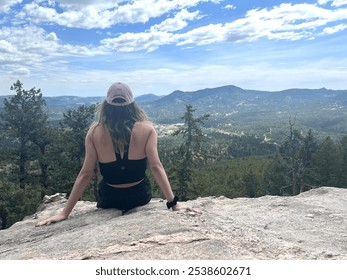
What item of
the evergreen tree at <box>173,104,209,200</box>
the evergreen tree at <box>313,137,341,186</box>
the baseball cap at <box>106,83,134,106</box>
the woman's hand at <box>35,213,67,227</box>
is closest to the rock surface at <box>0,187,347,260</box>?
the woman's hand at <box>35,213,67,227</box>

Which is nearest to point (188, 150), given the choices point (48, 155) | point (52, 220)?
point (48, 155)

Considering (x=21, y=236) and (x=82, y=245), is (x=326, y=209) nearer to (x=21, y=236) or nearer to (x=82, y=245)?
(x=82, y=245)

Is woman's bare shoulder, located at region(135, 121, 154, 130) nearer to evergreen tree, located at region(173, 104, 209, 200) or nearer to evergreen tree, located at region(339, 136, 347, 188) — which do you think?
evergreen tree, located at region(173, 104, 209, 200)

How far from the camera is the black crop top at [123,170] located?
5102mm

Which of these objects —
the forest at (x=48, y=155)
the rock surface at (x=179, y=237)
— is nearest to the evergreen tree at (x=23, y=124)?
the forest at (x=48, y=155)

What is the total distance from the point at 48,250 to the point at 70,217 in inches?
59.1

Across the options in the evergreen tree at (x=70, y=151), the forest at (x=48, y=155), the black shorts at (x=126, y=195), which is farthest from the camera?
the evergreen tree at (x=70, y=151)

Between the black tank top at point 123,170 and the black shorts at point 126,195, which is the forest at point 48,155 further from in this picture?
the black tank top at point 123,170

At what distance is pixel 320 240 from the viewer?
4.84 meters

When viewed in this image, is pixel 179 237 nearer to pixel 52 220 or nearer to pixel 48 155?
pixel 52 220

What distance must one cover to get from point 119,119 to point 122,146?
1.34ft

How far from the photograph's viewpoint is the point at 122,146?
5004 millimetres

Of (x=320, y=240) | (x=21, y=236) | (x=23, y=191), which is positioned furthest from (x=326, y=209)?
(x=23, y=191)
